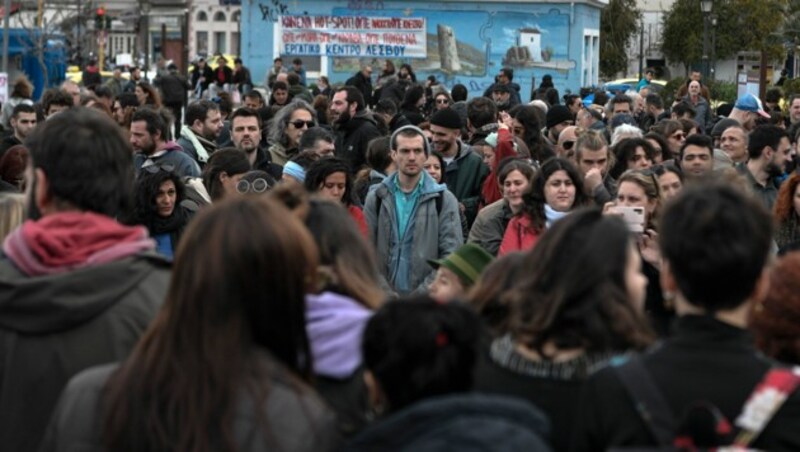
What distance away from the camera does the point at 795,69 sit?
6244 centimetres

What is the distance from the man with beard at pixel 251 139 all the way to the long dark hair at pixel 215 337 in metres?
9.13

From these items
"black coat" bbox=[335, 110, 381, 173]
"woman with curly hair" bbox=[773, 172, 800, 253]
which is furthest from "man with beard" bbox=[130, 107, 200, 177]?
"woman with curly hair" bbox=[773, 172, 800, 253]

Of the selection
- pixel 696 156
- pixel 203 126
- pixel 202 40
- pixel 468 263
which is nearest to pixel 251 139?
pixel 203 126

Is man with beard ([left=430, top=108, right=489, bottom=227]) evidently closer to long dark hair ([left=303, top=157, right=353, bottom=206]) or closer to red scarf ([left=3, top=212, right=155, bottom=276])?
long dark hair ([left=303, top=157, right=353, bottom=206])

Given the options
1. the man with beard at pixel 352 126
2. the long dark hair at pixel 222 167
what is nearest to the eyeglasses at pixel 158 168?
the long dark hair at pixel 222 167

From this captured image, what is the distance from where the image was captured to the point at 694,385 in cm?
386

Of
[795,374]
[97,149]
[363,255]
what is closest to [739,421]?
[795,374]

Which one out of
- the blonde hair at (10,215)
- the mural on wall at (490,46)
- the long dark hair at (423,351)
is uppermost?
the mural on wall at (490,46)

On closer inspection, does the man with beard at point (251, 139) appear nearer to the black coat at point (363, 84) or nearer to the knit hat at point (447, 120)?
the knit hat at point (447, 120)

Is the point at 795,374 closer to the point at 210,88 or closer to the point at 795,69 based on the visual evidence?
the point at 210,88

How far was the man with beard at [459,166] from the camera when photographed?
12.4 metres

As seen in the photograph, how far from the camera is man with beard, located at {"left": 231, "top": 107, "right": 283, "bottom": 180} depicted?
42.6 ft

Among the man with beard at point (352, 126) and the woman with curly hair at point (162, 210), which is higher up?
the man with beard at point (352, 126)

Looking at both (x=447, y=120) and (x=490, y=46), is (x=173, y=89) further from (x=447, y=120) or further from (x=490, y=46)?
(x=447, y=120)
